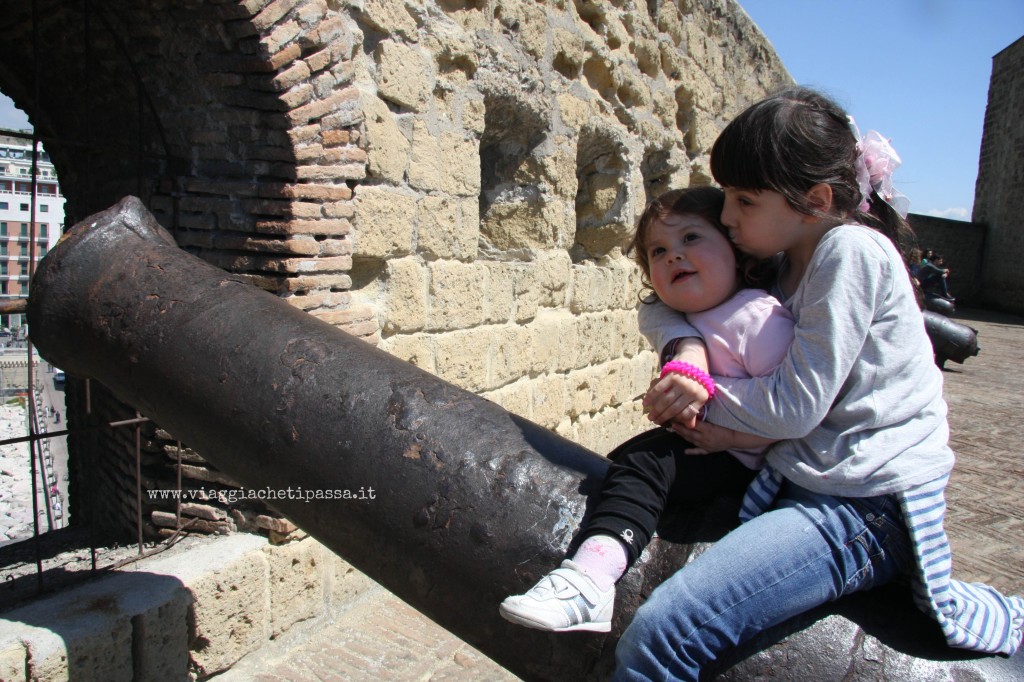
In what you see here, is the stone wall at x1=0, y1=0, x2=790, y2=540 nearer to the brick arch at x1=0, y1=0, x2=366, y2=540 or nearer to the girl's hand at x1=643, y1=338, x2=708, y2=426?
the brick arch at x1=0, y1=0, x2=366, y2=540

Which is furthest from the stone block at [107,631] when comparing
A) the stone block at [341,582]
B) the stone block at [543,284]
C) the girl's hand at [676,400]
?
the stone block at [543,284]

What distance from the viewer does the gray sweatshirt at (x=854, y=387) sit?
4.27 feet

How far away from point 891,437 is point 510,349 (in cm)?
315

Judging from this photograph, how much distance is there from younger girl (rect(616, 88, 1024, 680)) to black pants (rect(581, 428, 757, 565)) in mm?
59

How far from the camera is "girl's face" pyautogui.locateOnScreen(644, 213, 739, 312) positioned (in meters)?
1.56

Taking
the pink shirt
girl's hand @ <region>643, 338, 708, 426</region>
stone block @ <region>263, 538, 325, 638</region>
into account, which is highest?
the pink shirt

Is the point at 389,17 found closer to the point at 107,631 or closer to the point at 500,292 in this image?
the point at 500,292

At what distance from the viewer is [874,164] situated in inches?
59.7

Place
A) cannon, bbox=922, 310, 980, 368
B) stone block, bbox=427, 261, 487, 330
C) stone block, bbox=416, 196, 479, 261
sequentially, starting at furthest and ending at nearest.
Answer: cannon, bbox=922, 310, 980, 368, stone block, bbox=427, 261, 487, 330, stone block, bbox=416, 196, 479, 261

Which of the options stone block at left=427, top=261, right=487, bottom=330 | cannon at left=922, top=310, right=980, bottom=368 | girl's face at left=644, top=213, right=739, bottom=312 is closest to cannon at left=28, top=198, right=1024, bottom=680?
girl's face at left=644, top=213, right=739, bottom=312

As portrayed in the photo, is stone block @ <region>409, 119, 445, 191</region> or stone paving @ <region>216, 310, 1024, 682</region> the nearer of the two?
stone paving @ <region>216, 310, 1024, 682</region>

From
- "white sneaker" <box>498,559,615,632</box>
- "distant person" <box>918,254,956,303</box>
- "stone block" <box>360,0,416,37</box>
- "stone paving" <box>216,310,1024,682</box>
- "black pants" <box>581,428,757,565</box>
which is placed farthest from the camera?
"distant person" <box>918,254,956,303</box>

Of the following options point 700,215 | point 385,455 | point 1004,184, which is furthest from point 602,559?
point 1004,184

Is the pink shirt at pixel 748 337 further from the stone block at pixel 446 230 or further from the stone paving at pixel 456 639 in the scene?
the stone block at pixel 446 230
